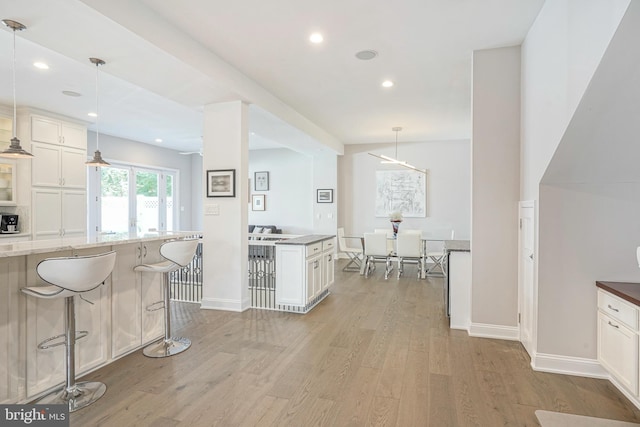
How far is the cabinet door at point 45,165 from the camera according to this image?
5066 millimetres

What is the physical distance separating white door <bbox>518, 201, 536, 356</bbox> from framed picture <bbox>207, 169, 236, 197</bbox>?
308 centimetres

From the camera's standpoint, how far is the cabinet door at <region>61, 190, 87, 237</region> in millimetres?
5523

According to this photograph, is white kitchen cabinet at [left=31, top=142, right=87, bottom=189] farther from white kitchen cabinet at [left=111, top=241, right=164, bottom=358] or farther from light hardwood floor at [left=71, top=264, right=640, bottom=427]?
light hardwood floor at [left=71, top=264, right=640, bottom=427]

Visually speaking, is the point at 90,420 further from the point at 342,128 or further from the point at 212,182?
the point at 342,128

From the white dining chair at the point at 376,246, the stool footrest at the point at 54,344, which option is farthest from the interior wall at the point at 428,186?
the stool footrest at the point at 54,344

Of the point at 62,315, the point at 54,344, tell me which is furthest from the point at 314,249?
the point at 54,344

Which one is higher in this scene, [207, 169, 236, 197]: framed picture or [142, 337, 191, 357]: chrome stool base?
[207, 169, 236, 197]: framed picture

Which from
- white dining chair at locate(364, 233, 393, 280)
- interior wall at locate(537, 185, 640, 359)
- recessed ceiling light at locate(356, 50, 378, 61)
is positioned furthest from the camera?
white dining chair at locate(364, 233, 393, 280)

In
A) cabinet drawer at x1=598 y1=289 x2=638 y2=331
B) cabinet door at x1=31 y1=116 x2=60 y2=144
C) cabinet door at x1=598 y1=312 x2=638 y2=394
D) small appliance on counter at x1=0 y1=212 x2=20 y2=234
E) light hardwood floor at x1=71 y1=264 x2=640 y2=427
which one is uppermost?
cabinet door at x1=31 y1=116 x2=60 y2=144

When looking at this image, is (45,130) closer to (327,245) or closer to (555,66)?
(327,245)

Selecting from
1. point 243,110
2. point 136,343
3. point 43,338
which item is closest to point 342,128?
point 243,110

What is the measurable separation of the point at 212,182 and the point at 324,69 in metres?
1.90

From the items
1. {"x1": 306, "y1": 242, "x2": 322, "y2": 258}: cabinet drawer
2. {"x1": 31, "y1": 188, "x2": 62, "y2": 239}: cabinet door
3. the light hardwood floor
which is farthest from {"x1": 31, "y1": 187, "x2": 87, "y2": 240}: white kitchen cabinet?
{"x1": 306, "y1": 242, "x2": 322, "y2": 258}: cabinet drawer

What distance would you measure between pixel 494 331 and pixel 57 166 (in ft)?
21.2
